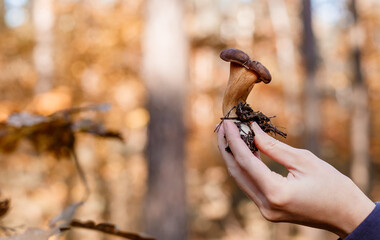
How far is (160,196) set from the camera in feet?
13.2

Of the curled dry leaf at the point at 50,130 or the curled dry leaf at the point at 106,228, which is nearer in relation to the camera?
the curled dry leaf at the point at 106,228

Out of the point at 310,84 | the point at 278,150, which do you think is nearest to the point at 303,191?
the point at 278,150

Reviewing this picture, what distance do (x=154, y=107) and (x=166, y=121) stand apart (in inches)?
7.4

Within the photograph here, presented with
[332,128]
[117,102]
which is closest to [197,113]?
[117,102]

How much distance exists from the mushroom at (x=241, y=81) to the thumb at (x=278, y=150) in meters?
0.04

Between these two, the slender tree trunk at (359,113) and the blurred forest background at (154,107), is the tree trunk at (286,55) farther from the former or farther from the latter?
the slender tree trunk at (359,113)

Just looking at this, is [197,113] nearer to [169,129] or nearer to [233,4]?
[233,4]

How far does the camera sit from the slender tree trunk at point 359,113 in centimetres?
1032

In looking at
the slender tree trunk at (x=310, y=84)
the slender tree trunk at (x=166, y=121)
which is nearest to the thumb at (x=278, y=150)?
the slender tree trunk at (x=166, y=121)

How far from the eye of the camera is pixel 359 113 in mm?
10883

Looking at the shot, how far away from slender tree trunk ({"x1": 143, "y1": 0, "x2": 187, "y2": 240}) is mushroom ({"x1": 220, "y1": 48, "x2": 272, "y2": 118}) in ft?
9.92

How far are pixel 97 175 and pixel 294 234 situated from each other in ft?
21.2

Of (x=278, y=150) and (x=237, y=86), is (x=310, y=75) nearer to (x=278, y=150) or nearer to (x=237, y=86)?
(x=237, y=86)

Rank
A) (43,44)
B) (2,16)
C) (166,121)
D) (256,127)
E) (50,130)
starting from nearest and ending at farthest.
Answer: (256,127) < (50,130) < (166,121) < (43,44) < (2,16)
